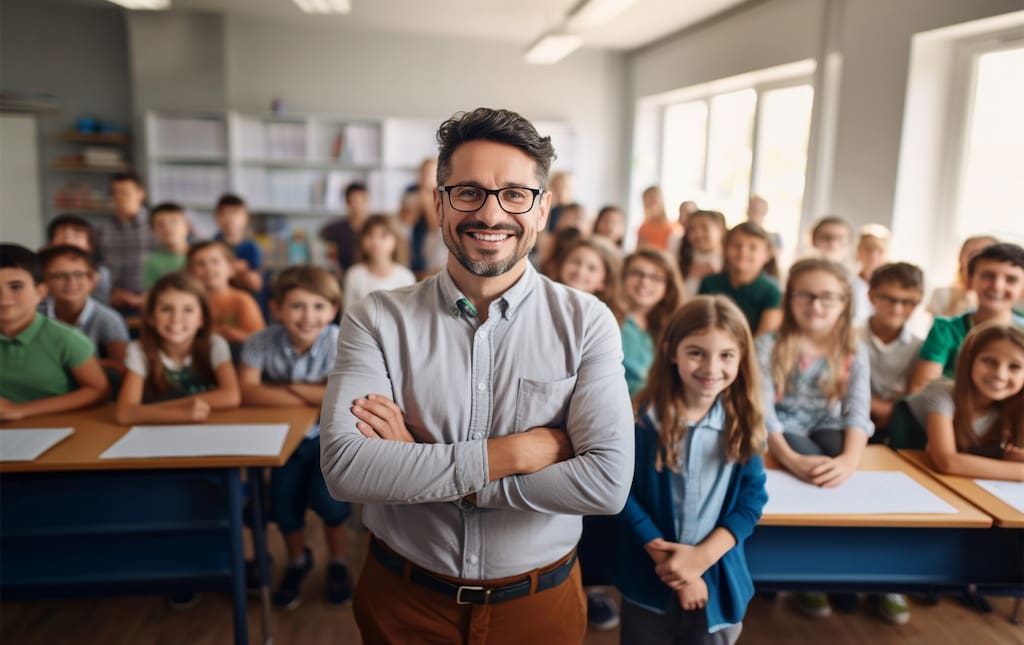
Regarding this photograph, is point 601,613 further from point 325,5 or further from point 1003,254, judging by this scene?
point 325,5

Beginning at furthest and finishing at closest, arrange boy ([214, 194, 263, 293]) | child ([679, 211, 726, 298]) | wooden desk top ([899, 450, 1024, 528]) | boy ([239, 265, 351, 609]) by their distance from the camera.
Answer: boy ([214, 194, 263, 293])
child ([679, 211, 726, 298])
boy ([239, 265, 351, 609])
wooden desk top ([899, 450, 1024, 528])

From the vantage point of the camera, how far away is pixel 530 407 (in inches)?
50.8

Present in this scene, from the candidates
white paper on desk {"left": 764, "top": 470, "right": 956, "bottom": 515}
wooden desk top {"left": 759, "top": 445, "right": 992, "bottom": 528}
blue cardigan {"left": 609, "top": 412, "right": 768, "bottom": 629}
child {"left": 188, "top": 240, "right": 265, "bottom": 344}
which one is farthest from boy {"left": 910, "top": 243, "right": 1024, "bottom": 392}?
child {"left": 188, "top": 240, "right": 265, "bottom": 344}

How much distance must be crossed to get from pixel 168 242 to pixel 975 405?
390 cm

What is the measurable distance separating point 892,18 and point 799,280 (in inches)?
97.9

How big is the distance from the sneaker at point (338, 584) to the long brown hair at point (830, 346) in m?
1.67

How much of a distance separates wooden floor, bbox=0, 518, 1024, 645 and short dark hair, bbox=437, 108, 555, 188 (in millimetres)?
1738

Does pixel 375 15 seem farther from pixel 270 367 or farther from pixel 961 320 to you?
pixel 961 320

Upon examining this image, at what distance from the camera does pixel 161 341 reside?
97.3 inches

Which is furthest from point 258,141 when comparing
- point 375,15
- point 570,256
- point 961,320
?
point 961,320

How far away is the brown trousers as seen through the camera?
1.32 m

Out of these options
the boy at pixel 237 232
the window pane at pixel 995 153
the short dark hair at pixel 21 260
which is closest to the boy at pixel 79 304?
the short dark hair at pixel 21 260

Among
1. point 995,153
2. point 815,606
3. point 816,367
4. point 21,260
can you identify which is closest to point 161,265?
point 21,260

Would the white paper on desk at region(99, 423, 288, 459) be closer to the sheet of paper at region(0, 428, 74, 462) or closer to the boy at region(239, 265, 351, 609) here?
the sheet of paper at region(0, 428, 74, 462)
